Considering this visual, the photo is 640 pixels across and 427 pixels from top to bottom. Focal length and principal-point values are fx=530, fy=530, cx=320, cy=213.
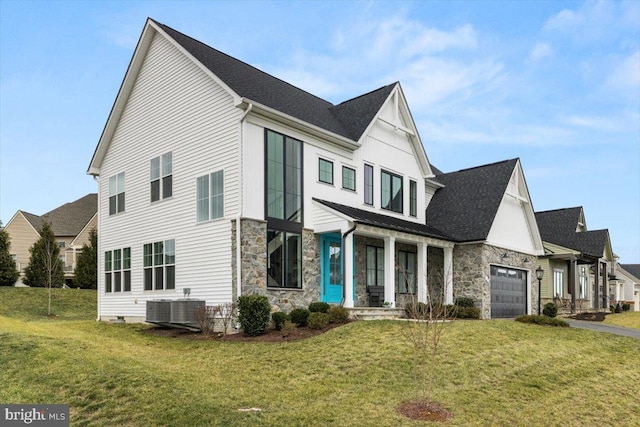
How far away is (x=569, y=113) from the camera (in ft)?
66.0

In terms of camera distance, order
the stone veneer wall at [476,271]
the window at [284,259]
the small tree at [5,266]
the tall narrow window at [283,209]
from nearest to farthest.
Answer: the window at [284,259], the tall narrow window at [283,209], the stone veneer wall at [476,271], the small tree at [5,266]

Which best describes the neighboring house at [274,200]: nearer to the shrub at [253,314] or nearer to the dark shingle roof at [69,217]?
the shrub at [253,314]

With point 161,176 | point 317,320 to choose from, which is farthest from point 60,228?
point 317,320

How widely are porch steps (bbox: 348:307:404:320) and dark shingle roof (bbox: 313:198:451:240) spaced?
2.70m

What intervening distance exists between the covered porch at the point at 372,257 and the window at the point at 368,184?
80 centimetres

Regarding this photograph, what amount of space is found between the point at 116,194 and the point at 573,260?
24.6 m

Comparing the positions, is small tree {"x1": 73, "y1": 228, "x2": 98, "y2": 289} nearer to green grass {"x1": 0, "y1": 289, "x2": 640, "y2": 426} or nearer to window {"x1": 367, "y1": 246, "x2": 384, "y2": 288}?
green grass {"x1": 0, "y1": 289, "x2": 640, "y2": 426}

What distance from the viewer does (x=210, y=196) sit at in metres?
16.6

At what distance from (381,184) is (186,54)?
866 centimetres

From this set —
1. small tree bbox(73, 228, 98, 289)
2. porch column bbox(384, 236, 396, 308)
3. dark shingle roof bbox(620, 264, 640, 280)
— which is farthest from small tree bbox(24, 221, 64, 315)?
dark shingle roof bbox(620, 264, 640, 280)

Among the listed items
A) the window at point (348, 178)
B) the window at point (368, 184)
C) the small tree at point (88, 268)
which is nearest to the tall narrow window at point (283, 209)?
the window at point (348, 178)

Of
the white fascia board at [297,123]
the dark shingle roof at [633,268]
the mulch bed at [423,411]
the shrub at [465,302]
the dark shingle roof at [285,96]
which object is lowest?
the dark shingle roof at [633,268]

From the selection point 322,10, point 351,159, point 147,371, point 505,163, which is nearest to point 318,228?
point 351,159

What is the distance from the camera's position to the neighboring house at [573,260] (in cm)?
Answer: 3042
